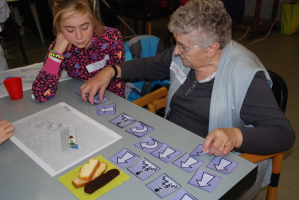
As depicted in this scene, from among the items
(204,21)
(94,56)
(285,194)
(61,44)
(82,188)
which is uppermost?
(204,21)

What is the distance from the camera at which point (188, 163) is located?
939mm

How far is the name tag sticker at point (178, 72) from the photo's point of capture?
1.40 metres

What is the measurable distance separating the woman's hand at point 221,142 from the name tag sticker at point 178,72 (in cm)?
46

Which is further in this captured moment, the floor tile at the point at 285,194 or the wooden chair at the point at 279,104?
the floor tile at the point at 285,194

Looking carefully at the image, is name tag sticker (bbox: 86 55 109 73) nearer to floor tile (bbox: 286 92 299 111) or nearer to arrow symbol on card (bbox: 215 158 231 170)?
arrow symbol on card (bbox: 215 158 231 170)

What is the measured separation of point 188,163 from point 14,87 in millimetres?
988

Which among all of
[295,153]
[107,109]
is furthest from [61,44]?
[295,153]

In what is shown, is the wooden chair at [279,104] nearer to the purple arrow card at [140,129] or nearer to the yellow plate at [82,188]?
the purple arrow card at [140,129]

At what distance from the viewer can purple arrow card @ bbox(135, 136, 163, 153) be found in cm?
102

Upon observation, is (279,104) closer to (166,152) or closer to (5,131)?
(166,152)

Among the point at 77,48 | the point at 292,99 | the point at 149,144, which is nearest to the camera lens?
the point at 149,144

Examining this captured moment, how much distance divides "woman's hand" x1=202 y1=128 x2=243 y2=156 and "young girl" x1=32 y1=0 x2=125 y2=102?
0.89m

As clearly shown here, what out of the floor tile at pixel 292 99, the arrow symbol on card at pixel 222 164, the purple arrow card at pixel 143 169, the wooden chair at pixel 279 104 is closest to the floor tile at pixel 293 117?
the floor tile at pixel 292 99

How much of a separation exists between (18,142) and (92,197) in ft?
1.53
